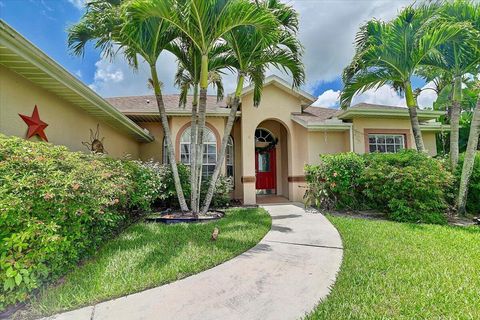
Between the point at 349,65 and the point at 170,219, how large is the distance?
8.86 metres

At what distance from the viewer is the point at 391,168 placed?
8312 millimetres

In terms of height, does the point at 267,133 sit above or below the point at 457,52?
below

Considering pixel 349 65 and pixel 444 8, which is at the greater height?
pixel 444 8

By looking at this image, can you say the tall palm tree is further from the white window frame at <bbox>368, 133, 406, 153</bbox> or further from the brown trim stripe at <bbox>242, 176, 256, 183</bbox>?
the brown trim stripe at <bbox>242, 176, 256, 183</bbox>

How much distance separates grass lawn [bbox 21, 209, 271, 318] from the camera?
127 inches

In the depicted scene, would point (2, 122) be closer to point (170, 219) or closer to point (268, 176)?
point (170, 219)

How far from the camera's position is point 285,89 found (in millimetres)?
11977

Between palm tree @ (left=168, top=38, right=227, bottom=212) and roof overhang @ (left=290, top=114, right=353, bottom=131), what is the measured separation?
4.15 m

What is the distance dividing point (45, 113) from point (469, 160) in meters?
12.5

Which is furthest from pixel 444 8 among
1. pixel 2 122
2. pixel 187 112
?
pixel 2 122

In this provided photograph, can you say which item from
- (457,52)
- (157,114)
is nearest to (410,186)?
(457,52)

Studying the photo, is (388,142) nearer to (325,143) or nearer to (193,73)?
(325,143)

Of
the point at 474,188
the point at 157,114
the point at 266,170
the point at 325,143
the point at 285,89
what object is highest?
the point at 285,89

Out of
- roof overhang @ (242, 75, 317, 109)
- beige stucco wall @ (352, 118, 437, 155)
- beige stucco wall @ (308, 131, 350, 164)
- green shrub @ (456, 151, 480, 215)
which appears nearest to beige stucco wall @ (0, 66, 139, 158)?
roof overhang @ (242, 75, 317, 109)
